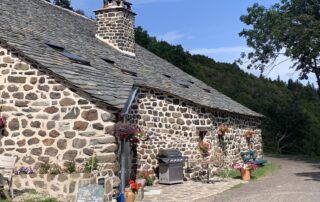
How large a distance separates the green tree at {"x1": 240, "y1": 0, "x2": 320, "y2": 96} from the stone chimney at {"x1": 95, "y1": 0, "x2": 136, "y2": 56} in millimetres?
8161

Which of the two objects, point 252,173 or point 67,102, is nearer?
point 67,102

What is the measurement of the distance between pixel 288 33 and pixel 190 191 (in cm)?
1395

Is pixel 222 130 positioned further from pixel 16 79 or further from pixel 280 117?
pixel 280 117

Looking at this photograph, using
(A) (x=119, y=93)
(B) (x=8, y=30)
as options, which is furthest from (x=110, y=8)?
(A) (x=119, y=93)

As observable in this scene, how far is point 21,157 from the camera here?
1066 centimetres

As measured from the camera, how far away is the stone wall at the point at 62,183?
9469 mm

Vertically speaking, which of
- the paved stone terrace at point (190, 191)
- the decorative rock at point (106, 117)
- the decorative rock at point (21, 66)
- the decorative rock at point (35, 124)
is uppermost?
A: the decorative rock at point (21, 66)

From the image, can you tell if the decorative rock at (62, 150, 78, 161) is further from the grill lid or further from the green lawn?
the green lawn

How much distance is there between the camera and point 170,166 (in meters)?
14.2

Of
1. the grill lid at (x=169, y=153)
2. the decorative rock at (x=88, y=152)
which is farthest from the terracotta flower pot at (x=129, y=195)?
the grill lid at (x=169, y=153)

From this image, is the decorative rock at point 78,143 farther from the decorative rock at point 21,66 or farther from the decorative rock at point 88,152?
the decorative rock at point 21,66

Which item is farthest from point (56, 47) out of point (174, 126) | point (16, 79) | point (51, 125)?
point (174, 126)

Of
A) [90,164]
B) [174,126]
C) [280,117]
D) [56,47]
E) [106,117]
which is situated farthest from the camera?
[280,117]

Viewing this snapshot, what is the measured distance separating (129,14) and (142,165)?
9.55 m
